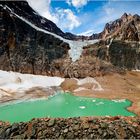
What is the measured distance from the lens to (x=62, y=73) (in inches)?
2717

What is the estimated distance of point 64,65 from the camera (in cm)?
7062

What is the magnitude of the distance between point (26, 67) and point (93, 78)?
16.7m

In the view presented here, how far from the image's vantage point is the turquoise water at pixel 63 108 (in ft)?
126

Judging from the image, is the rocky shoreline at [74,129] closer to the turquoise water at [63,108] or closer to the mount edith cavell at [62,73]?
the mount edith cavell at [62,73]

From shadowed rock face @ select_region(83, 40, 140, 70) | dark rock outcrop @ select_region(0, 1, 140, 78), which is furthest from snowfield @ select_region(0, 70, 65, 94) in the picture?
shadowed rock face @ select_region(83, 40, 140, 70)

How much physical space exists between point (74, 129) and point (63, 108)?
26.0m

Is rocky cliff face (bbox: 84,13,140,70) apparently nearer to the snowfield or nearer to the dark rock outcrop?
the dark rock outcrop

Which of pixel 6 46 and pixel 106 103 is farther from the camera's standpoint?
pixel 6 46

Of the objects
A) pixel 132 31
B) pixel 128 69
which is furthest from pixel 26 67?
pixel 132 31

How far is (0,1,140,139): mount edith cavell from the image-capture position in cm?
4274

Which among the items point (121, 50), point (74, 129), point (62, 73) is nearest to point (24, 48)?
point (62, 73)

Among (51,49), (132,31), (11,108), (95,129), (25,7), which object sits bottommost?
(11,108)

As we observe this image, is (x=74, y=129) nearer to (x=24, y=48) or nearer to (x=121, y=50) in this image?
(x=24, y=48)

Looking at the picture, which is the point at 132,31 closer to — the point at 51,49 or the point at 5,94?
the point at 51,49
